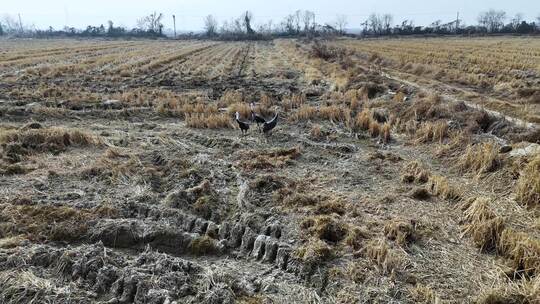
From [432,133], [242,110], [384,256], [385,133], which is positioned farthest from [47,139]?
[432,133]

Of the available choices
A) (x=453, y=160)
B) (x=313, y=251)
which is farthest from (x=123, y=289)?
(x=453, y=160)

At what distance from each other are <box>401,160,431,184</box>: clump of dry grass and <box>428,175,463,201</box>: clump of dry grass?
29 centimetres

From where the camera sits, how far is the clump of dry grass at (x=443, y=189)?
652 centimetres

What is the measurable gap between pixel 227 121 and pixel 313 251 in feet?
21.6

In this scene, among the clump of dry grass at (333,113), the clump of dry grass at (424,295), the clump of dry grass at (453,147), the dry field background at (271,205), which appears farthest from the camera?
the clump of dry grass at (333,113)

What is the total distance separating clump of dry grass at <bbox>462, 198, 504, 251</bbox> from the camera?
524cm

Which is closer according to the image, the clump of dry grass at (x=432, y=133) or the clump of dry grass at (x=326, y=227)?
the clump of dry grass at (x=326, y=227)

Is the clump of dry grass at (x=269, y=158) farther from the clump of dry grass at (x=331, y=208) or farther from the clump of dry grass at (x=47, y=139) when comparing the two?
the clump of dry grass at (x=47, y=139)

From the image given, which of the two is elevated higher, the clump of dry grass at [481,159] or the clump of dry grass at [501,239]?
the clump of dry grass at [481,159]

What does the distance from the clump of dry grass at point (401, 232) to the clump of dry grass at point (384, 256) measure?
A: 10.1 inches

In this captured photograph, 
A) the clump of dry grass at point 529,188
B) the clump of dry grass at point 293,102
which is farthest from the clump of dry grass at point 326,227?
the clump of dry grass at point 293,102

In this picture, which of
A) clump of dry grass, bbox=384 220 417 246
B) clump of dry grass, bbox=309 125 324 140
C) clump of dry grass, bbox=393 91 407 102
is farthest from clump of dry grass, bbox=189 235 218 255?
clump of dry grass, bbox=393 91 407 102

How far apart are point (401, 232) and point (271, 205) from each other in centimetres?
191

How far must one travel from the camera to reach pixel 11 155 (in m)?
8.27
